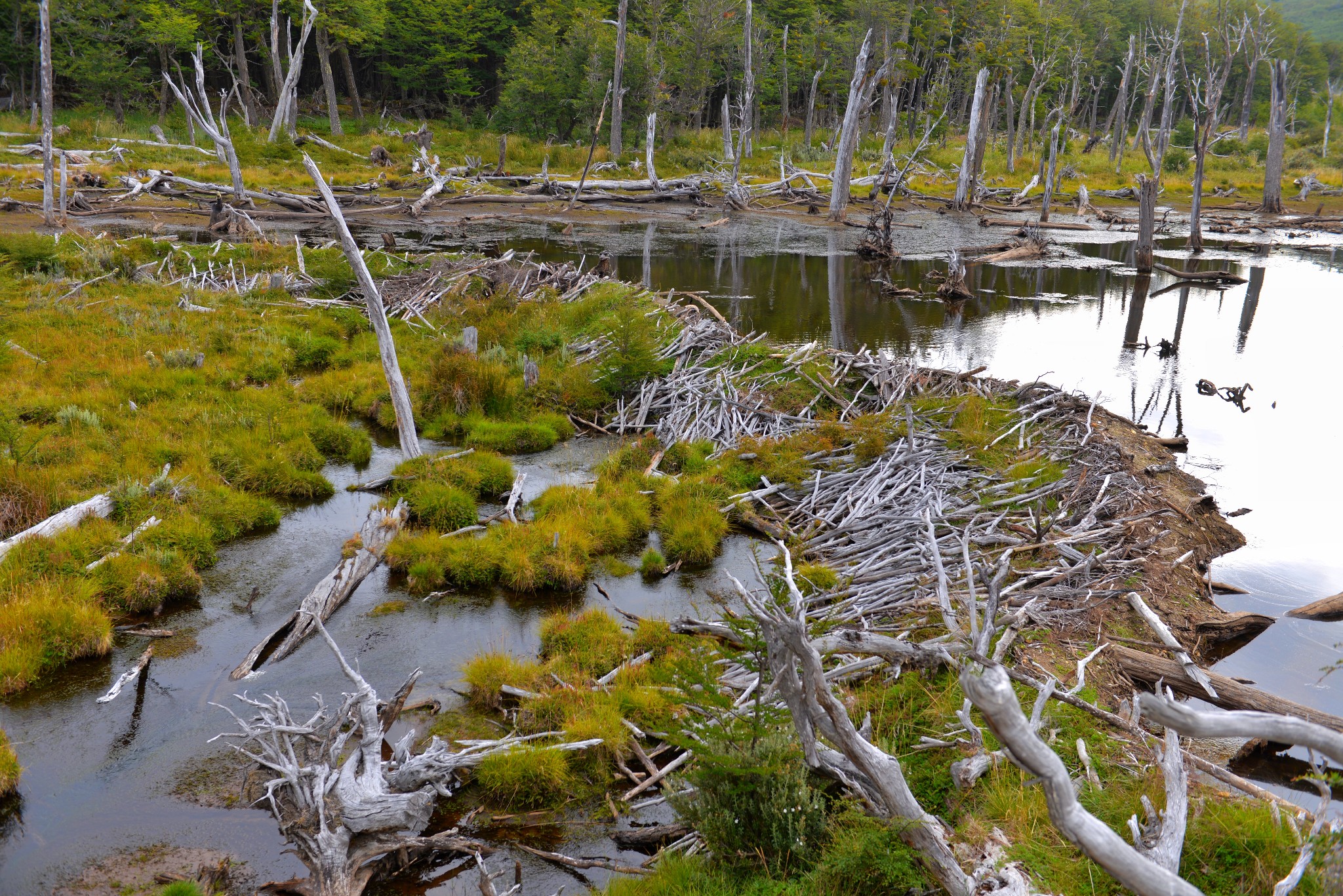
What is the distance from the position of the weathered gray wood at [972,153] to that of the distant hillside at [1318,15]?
132317 mm

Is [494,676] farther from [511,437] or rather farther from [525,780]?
[511,437]

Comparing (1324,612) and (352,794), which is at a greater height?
(352,794)

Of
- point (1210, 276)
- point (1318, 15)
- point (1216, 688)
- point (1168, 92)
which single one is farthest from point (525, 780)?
point (1318, 15)

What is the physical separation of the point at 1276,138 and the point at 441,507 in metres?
41.8

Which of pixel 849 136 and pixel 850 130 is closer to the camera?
pixel 850 130

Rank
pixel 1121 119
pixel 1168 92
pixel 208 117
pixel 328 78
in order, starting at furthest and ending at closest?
pixel 1121 119 < pixel 328 78 < pixel 1168 92 < pixel 208 117

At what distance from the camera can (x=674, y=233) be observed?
106 ft

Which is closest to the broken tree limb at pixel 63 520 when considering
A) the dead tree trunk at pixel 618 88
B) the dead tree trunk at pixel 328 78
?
the dead tree trunk at pixel 618 88

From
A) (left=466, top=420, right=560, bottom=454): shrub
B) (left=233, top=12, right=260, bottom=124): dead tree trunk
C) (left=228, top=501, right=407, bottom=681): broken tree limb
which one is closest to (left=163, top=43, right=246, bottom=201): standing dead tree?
(left=466, top=420, right=560, bottom=454): shrub

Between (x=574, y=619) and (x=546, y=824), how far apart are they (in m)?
2.61

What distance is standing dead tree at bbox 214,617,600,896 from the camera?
217 inches

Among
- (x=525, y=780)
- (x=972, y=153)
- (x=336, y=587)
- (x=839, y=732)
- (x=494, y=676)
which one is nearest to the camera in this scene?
(x=839, y=732)

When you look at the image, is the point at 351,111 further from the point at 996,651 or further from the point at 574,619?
the point at 996,651

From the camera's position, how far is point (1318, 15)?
154 m
